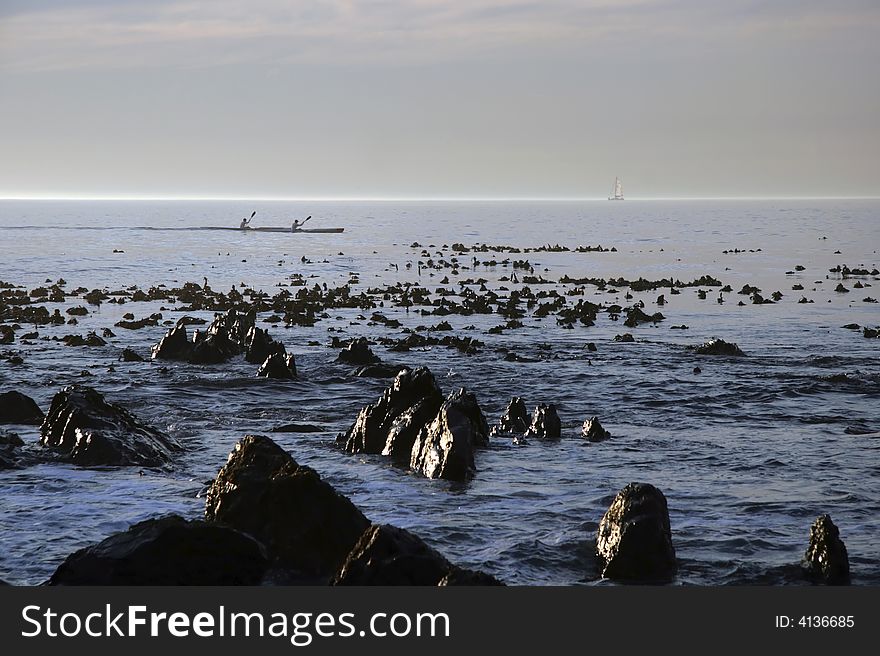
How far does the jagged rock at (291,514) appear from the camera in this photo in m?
21.4

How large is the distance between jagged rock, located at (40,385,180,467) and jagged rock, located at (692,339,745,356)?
Result: 29849 millimetres

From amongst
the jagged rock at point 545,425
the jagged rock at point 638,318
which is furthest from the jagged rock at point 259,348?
the jagged rock at point 638,318

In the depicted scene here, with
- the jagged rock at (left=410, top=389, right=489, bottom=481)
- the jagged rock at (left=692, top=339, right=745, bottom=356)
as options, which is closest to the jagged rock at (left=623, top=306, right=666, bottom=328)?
the jagged rock at (left=692, top=339, right=745, bottom=356)

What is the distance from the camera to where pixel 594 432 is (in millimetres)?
34906

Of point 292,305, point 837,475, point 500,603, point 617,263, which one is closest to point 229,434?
point 837,475

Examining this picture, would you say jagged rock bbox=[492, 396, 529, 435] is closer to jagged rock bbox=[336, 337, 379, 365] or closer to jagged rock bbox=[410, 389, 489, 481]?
jagged rock bbox=[410, 389, 489, 481]

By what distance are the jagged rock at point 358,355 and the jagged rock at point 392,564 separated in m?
31.0

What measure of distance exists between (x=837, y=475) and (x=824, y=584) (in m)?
9.55

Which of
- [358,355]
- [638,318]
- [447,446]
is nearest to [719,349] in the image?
[638,318]

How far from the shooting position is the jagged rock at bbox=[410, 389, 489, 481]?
96.7 feet

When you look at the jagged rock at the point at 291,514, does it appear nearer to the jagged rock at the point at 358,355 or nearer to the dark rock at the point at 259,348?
the jagged rock at the point at 358,355

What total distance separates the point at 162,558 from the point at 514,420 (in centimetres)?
1922

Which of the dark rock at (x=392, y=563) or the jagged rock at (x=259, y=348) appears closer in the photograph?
the dark rock at (x=392, y=563)

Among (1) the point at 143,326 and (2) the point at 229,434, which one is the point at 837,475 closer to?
(2) the point at 229,434
